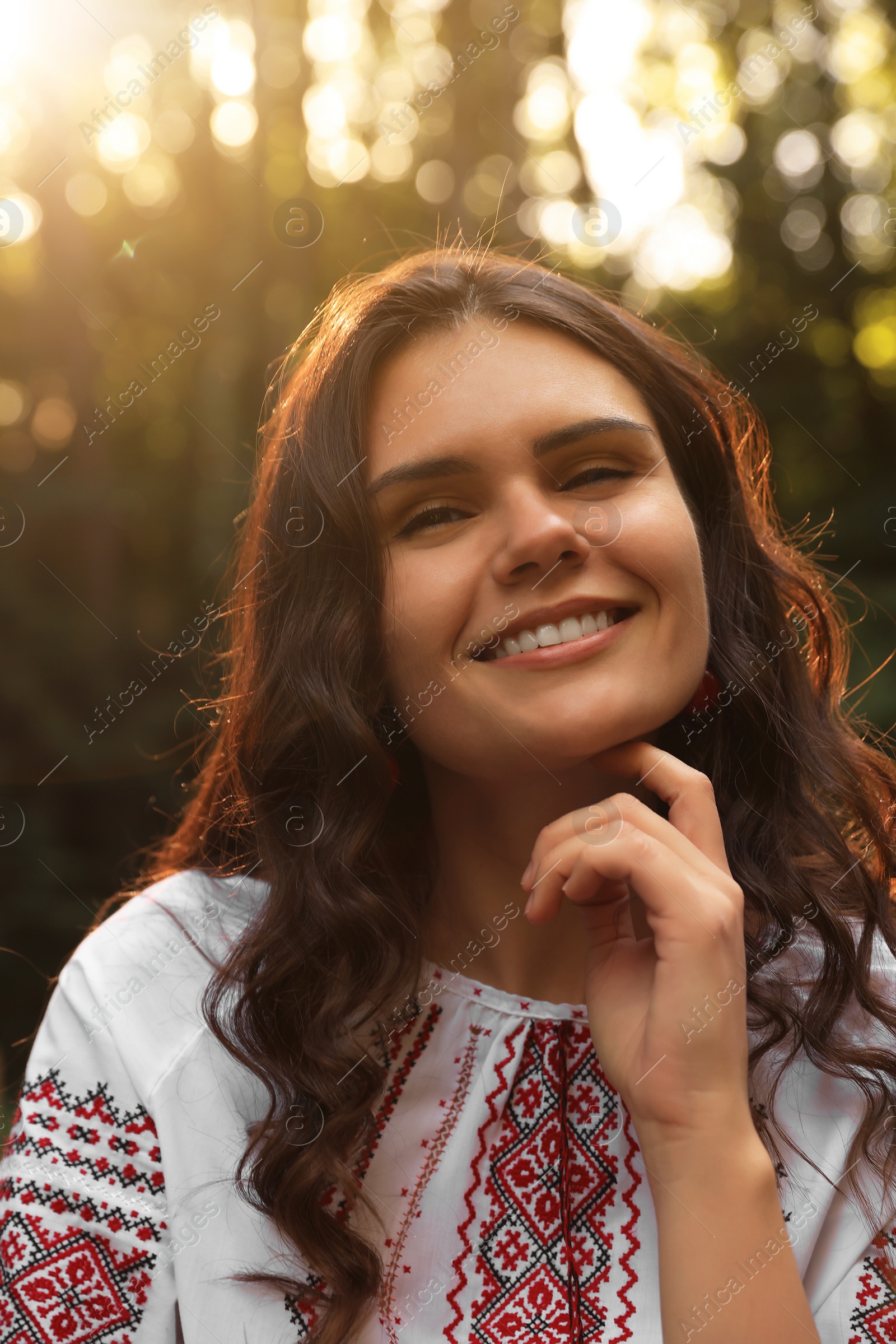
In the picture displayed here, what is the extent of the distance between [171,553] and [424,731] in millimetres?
1871

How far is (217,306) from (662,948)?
2.69 m

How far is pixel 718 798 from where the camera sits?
66.8 inches

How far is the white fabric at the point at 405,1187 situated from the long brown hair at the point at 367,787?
0.05 m

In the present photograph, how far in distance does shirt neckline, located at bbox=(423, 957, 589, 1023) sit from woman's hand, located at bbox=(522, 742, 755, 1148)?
18cm

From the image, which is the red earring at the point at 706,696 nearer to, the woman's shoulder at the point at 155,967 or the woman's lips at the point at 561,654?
the woman's lips at the point at 561,654

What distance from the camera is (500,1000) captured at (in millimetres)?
1572

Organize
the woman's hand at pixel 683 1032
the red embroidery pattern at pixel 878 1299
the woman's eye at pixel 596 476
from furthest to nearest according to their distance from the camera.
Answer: the woman's eye at pixel 596 476
the red embroidery pattern at pixel 878 1299
the woman's hand at pixel 683 1032

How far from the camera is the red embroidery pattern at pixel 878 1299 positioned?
1244mm

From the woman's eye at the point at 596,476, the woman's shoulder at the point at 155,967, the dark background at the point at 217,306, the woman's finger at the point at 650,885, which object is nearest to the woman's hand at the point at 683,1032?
the woman's finger at the point at 650,885

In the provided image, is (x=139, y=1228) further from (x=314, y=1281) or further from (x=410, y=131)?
(x=410, y=131)

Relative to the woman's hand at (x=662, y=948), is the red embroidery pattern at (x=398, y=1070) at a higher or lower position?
lower

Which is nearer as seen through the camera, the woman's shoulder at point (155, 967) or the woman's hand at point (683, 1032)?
the woman's hand at point (683, 1032)

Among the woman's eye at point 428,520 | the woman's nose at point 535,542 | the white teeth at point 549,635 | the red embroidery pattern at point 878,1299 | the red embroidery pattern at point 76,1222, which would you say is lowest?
the red embroidery pattern at point 878,1299

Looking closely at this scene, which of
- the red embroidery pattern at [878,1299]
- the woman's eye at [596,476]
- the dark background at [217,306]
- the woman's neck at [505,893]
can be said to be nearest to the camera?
the red embroidery pattern at [878,1299]
